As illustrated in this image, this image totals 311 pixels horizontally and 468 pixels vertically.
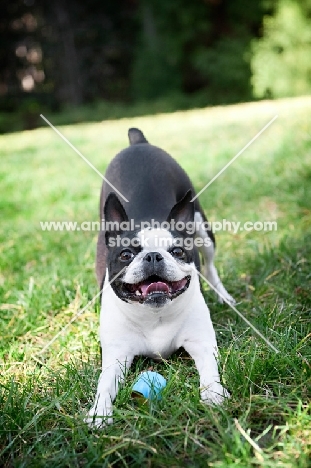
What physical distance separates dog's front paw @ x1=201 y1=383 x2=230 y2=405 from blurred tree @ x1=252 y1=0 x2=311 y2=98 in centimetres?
1293

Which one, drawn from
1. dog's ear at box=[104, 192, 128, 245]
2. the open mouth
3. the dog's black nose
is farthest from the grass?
dog's ear at box=[104, 192, 128, 245]

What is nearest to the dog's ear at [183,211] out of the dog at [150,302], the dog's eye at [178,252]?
the dog at [150,302]

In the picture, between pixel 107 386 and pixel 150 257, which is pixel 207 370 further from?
pixel 150 257

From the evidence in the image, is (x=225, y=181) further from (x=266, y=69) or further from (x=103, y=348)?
(x=266, y=69)

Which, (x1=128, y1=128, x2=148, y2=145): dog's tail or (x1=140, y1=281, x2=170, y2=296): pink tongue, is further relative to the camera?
(x1=128, y1=128, x2=148, y2=145): dog's tail

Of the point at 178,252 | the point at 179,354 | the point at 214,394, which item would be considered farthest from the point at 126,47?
the point at 214,394

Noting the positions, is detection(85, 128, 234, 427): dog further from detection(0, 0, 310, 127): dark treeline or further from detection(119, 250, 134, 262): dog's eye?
detection(0, 0, 310, 127): dark treeline

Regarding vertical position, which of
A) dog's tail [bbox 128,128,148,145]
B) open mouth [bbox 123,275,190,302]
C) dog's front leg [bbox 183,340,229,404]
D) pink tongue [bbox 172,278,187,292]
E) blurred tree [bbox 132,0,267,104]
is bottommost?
blurred tree [bbox 132,0,267,104]

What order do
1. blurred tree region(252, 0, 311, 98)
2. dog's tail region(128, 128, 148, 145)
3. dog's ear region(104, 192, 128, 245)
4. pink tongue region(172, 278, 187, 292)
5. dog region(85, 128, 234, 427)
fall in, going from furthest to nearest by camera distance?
blurred tree region(252, 0, 311, 98), dog's tail region(128, 128, 148, 145), dog's ear region(104, 192, 128, 245), pink tongue region(172, 278, 187, 292), dog region(85, 128, 234, 427)

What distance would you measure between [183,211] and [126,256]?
45 centimetres

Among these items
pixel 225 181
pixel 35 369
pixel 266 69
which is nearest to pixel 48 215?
pixel 225 181

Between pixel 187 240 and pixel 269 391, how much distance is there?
0.90m

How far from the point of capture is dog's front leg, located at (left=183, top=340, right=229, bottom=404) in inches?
84.7

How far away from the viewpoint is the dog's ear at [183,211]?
2.72 m
